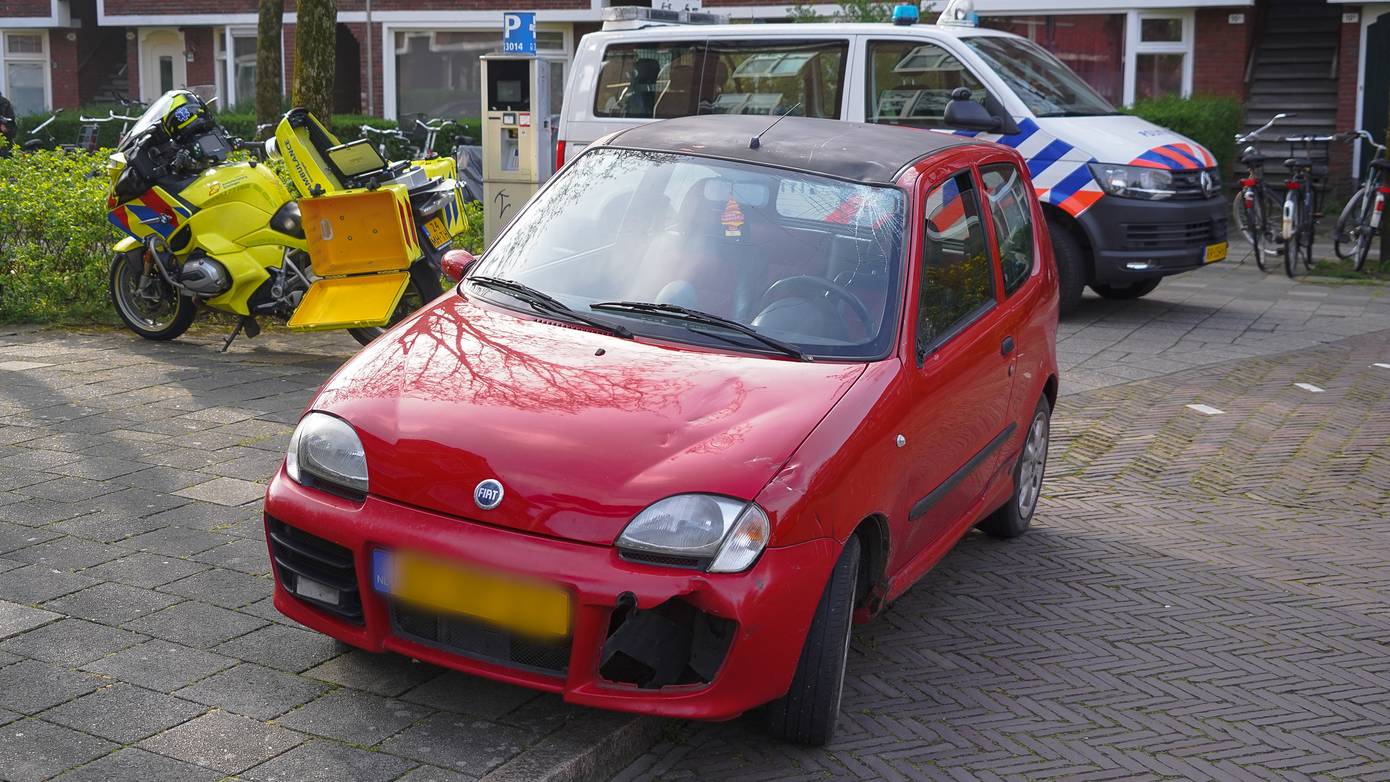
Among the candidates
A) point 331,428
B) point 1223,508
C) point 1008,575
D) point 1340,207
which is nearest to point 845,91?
point 1223,508

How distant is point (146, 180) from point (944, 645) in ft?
19.1

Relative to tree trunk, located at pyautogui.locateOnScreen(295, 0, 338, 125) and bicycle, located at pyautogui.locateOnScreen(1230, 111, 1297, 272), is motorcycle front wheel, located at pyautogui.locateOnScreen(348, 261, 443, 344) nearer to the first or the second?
tree trunk, located at pyautogui.locateOnScreen(295, 0, 338, 125)

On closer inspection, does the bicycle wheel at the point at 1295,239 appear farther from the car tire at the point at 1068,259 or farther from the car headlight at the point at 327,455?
the car headlight at the point at 327,455

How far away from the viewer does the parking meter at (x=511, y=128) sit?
12.8m

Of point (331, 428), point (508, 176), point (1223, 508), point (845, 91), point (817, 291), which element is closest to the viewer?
point (331, 428)

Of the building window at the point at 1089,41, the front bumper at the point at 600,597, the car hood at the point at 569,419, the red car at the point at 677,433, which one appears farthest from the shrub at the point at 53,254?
the building window at the point at 1089,41

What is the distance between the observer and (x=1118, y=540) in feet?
19.7

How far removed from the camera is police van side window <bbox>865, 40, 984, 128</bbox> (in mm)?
10844

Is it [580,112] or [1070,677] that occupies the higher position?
[580,112]

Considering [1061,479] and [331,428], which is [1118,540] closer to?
[1061,479]

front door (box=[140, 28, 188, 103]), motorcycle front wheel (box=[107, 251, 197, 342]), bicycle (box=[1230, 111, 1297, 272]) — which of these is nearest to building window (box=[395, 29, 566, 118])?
front door (box=[140, 28, 188, 103])

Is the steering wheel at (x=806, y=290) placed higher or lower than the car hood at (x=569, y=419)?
higher

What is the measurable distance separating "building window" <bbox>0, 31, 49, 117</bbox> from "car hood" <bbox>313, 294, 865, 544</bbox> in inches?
1344

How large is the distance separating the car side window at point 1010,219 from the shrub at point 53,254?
613 cm
